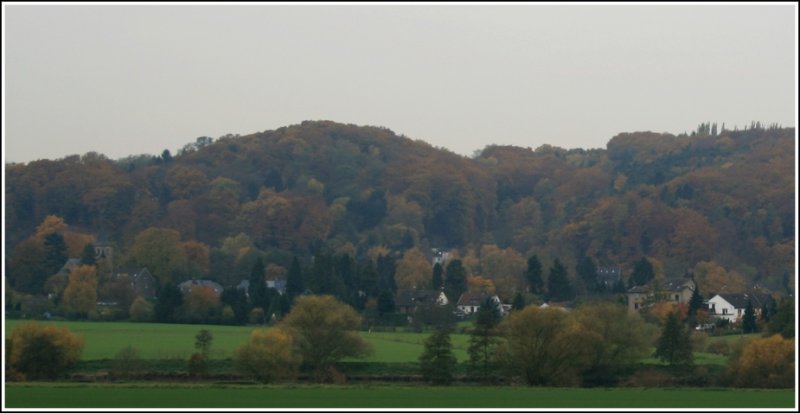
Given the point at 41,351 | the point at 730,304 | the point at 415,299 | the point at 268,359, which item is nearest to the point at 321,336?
the point at 268,359

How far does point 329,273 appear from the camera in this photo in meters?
80.9

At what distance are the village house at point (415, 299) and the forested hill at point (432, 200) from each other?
16.3m

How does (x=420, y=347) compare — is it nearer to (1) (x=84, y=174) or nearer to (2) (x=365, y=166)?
(1) (x=84, y=174)

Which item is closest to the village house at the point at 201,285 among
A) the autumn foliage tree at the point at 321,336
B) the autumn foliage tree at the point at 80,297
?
the autumn foliage tree at the point at 80,297

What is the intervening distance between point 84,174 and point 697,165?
7215 centimetres

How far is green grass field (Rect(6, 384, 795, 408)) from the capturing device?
31.5m

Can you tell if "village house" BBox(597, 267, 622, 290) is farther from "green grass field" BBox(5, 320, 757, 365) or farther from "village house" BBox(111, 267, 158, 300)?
"green grass field" BBox(5, 320, 757, 365)

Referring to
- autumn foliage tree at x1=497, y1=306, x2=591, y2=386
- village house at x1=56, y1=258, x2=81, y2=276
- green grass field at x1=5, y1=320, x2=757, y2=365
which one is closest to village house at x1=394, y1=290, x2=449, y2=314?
green grass field at x1=5, y1=320, x2=757, y2=365

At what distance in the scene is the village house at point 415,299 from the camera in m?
79.9

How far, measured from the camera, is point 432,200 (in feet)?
516

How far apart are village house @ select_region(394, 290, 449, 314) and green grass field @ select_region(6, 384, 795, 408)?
39.5m

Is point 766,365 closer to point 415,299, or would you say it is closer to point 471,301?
point 415,299

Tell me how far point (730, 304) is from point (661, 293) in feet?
12.1

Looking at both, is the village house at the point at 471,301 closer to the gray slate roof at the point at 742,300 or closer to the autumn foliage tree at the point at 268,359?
the gray slate roof at the point at 742,300
